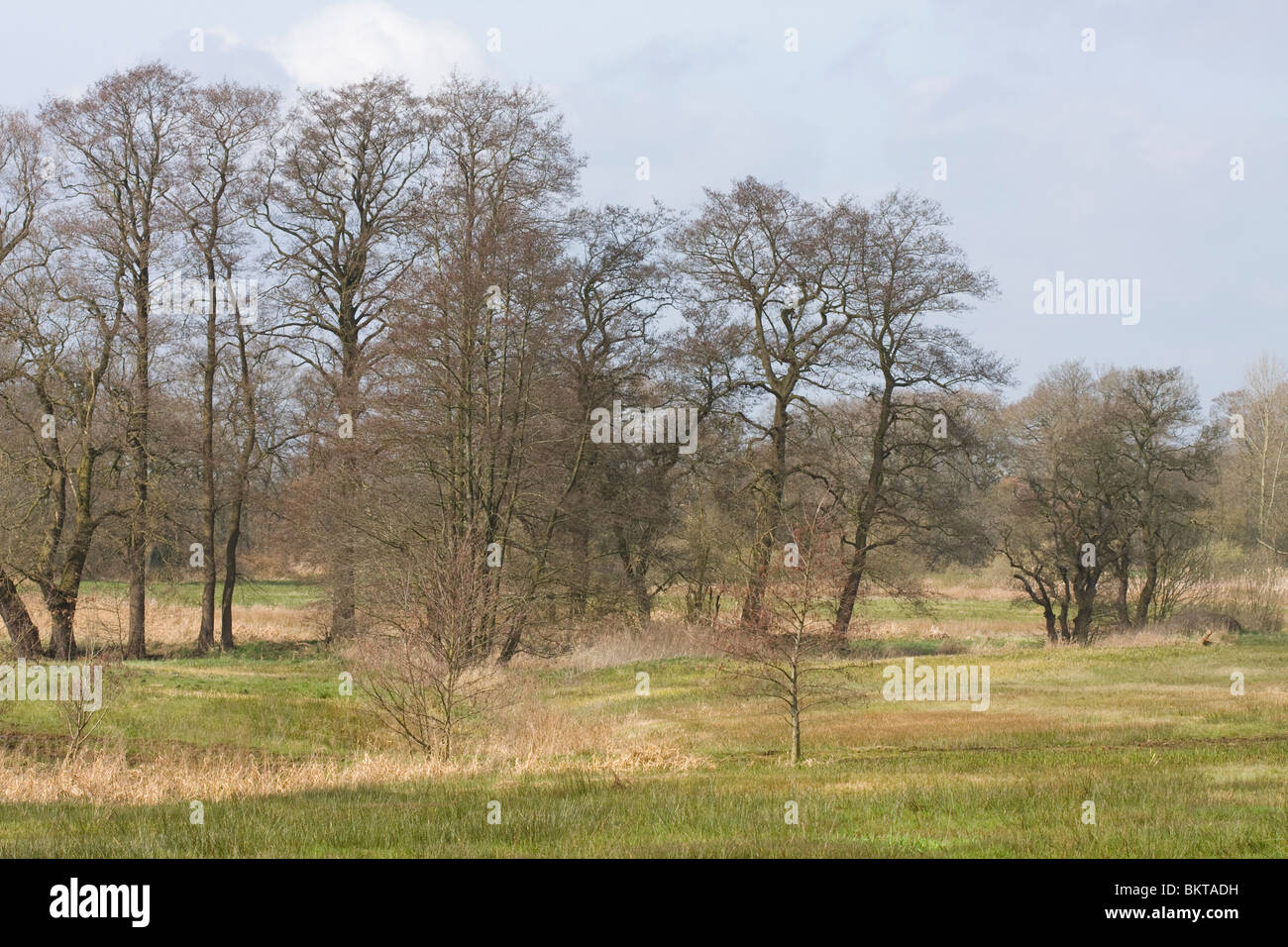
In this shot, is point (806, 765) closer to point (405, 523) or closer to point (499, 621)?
point (499, 621)

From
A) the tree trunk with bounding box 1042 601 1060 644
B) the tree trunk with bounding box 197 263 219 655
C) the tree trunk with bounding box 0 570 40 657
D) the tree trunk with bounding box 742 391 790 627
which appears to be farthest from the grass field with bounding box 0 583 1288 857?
the tree trunk with bounding box 1042 601 1060 644

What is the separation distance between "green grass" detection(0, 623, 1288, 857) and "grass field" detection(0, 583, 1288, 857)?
5cm

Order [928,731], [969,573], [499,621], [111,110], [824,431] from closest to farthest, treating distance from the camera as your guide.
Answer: [928,731]
[499,621]
[111,110]
[824,431]
[969,573]

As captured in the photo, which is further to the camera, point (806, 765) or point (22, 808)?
point (806, 765)

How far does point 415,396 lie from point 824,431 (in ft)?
50.5

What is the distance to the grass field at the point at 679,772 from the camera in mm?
8922

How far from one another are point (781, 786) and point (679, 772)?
2.36 meters

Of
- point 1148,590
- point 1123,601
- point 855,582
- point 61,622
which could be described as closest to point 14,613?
point 61,622

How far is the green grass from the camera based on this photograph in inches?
344

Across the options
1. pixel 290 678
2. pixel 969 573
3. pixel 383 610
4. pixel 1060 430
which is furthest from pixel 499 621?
pixel 969 573

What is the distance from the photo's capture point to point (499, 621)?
22000 mm

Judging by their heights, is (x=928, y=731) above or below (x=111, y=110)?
below

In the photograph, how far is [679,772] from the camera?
14703 millimetres
